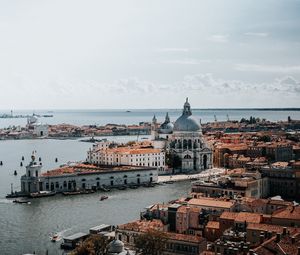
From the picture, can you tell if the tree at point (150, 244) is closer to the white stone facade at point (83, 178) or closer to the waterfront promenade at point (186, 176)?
the white stone facade at point (83, 178)

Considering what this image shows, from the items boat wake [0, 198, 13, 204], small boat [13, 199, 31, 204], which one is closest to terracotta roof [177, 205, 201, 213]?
small boat [13, 199, 31, 204]

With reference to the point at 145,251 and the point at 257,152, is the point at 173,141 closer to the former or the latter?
the point at 257,152

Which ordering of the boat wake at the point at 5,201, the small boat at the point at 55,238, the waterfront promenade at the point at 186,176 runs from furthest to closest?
the waterfront promenade at the point at 186,176, the boat wake at the point at 5,201, the small boat at the point at 55,238

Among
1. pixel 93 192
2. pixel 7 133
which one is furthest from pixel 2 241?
pixel 7 133

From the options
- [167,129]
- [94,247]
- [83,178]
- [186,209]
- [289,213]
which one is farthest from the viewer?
[167,129]

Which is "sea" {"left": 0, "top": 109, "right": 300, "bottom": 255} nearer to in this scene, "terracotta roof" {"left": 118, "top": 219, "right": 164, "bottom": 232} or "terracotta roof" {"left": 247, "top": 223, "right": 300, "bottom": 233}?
"terracotta roof" {"left": 118, "top": 219, "right": 164, "bottom": 232}

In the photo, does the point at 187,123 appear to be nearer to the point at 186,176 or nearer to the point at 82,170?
the point at 186,176

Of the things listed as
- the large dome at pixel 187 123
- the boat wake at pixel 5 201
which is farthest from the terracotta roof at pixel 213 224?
the large dome at pixel 187 123

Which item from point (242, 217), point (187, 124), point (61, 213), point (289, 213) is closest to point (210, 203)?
point (242, 217)
